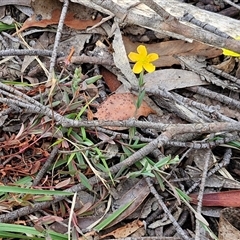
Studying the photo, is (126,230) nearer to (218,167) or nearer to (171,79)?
(218,167)

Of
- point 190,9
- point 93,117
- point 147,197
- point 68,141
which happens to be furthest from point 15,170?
point 190,9

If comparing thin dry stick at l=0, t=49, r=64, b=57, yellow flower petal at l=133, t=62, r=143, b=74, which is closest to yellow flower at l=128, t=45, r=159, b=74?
yellow flower petal at l=133, t=62, r=143, b=74

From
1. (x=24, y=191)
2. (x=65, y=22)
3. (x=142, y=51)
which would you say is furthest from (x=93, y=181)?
(x=65, y=22)

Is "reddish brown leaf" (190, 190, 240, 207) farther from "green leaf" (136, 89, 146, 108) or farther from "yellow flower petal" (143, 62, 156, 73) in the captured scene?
"yellow flower petal" (143, 62, 156, 73)

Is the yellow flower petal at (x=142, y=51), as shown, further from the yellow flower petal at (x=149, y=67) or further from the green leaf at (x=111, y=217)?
the green leaf at (x=111, y=217)

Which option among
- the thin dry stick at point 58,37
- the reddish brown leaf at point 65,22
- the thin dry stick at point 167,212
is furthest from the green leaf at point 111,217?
the reddish brown leaf at point 65,22

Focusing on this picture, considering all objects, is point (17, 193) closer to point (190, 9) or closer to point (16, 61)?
point (16, 61)

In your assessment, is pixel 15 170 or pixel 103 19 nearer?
pixel 15 170
